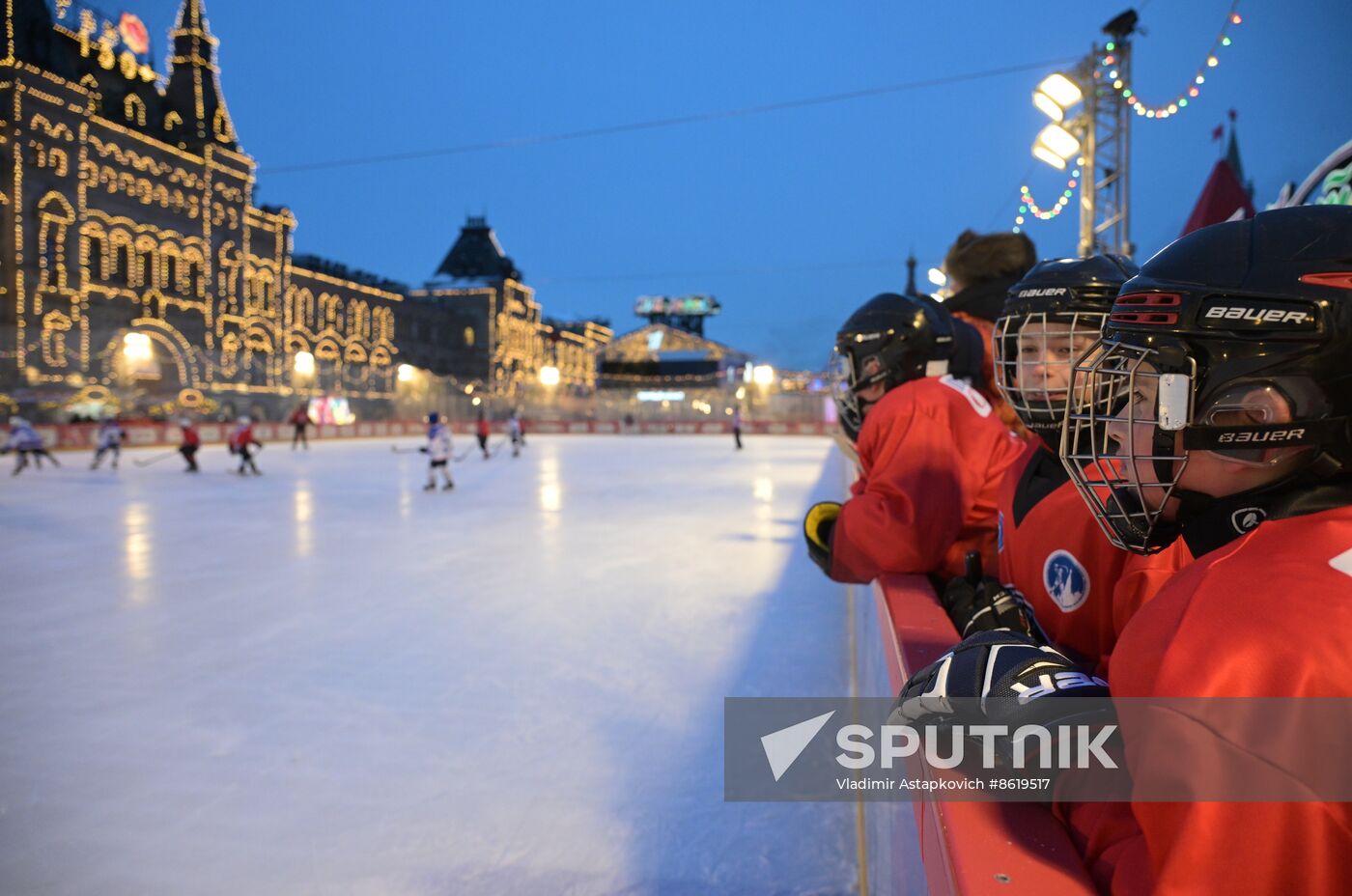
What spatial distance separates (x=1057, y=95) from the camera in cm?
949

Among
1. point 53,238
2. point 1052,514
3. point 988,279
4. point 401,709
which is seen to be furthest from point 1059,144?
point 53,238

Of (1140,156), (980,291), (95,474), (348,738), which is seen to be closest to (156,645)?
(348,738)

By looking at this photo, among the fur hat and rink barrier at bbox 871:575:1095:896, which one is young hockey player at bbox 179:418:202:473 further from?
rink barrier at bbox 871:575:1095:896

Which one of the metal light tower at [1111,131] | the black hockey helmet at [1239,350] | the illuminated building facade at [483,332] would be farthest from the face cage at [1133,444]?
the illuminated building facade at [483,332]

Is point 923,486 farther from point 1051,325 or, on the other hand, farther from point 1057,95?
point 1057,95

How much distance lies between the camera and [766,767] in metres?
2.94

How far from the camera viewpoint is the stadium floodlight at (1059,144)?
988cm

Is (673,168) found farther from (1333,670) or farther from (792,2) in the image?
(1333,670)

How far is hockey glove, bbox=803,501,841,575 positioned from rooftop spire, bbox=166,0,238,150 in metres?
43.1

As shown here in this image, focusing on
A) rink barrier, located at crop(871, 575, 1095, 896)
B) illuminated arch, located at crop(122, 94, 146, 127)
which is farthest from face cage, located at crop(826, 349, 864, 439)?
illuminated arch, located at crop(122, 94, 146, 127)

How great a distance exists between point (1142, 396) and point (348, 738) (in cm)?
296

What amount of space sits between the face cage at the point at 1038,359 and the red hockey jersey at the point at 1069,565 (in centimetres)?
10

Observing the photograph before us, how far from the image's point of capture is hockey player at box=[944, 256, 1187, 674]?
158 cm

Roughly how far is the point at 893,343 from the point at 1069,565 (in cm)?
146
